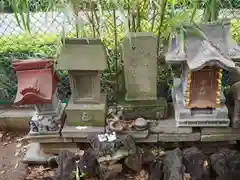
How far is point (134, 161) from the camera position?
1.81 meters

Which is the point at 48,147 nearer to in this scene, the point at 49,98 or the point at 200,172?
the point at 49,98

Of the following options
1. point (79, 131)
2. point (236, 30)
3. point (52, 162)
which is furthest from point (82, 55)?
point (236, 30)

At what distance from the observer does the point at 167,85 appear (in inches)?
85.8

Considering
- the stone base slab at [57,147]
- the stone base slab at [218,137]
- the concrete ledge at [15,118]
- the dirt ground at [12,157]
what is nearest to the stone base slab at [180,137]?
the stone base slab at [218,137]

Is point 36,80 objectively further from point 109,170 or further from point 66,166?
point 109,170

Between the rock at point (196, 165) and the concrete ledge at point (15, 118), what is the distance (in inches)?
44.7

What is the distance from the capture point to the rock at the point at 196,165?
68.9 inches

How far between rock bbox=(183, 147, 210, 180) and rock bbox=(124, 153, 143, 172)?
0.23 meters

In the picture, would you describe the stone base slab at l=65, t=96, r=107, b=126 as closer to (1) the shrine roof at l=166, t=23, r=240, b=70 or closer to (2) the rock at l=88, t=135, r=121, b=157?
(2) the rock at l=88, t=135, r=121, b=157

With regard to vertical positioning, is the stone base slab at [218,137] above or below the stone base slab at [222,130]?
below

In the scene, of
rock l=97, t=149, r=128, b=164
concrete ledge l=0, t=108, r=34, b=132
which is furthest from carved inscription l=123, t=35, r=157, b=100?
concrete ledge l=0, t=108, r=34, b=132

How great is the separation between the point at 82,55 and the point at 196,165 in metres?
0.82

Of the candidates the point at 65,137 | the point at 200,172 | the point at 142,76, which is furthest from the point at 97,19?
the point at 200,172

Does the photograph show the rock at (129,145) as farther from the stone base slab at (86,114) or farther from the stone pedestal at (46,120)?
the stone pedestal at (46,120)
